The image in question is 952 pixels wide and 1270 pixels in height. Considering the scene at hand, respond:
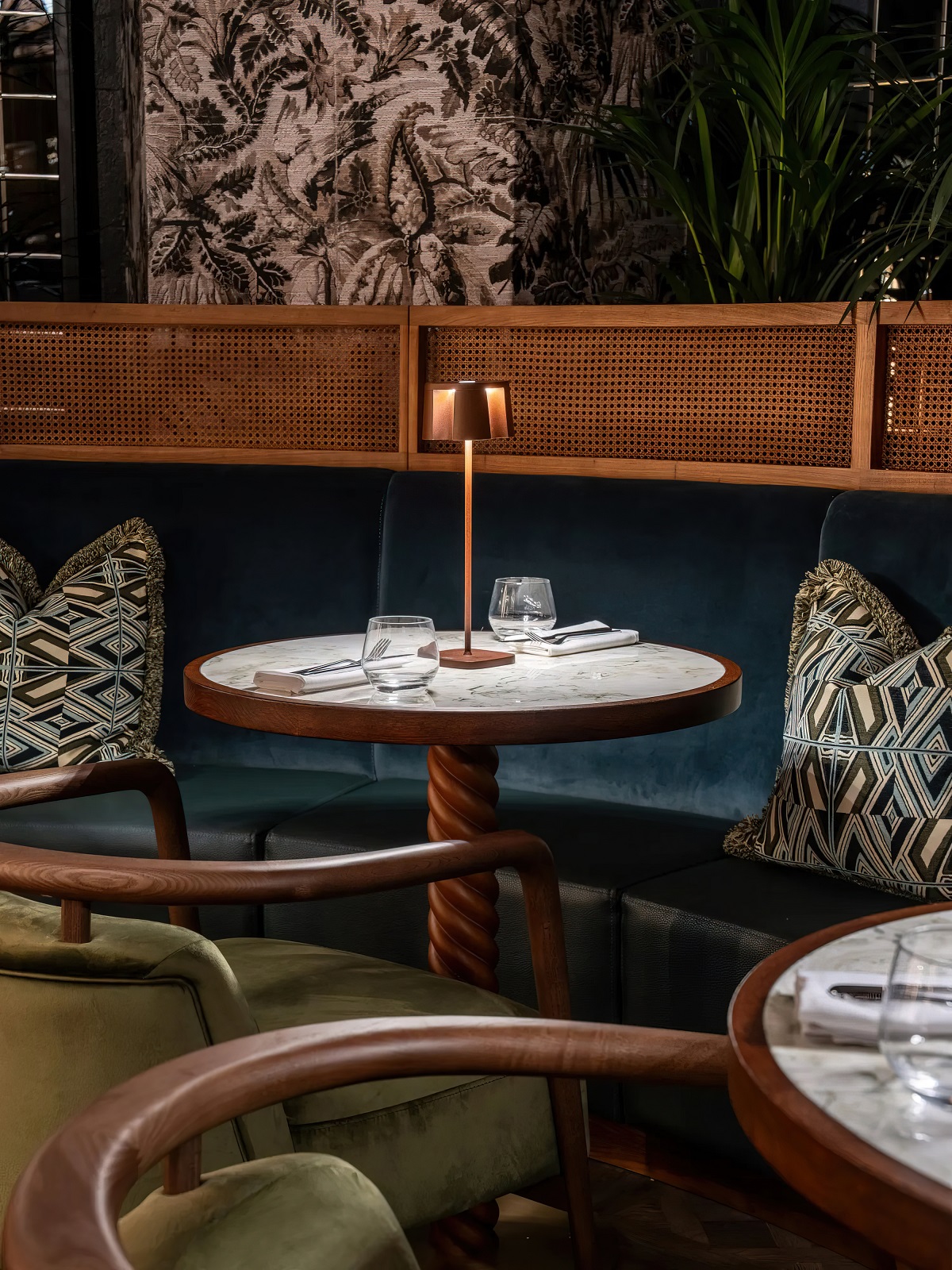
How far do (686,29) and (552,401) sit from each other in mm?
1248

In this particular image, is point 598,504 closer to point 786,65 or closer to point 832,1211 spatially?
point 786,65

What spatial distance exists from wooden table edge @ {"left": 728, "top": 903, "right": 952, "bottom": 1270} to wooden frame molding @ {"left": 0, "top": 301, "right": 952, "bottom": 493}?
1.87 m

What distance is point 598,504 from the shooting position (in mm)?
2730

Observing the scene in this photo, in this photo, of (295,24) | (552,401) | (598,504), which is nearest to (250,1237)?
(598,504)

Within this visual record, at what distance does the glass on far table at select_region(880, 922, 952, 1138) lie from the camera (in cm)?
74

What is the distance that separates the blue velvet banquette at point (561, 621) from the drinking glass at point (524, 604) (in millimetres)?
386

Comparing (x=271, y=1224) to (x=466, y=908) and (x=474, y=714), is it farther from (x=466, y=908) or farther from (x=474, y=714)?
(x=466, y=908)

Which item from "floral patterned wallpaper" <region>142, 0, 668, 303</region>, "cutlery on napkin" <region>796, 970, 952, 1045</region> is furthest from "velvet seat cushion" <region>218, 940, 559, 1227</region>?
"floral patterned wallpaper" <region>142, 0, 668, 303</region>

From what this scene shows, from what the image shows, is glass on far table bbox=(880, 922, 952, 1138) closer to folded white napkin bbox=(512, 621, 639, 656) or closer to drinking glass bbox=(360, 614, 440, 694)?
drinking glass bbox=(360, 614, 440, 694)

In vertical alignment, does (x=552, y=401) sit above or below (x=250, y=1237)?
above

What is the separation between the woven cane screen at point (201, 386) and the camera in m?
3.10

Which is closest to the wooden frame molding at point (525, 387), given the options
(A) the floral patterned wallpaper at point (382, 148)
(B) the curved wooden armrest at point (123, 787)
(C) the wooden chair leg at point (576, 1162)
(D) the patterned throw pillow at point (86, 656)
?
(A) the floral patterned wallpaper at point (382, 148)

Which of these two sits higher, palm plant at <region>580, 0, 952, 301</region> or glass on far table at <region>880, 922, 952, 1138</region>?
palm plant at <region>580, 0, 952, 301</region>

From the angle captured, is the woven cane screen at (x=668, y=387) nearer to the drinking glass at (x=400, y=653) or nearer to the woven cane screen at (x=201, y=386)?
the woven cane screen at (x=201, y=386)
